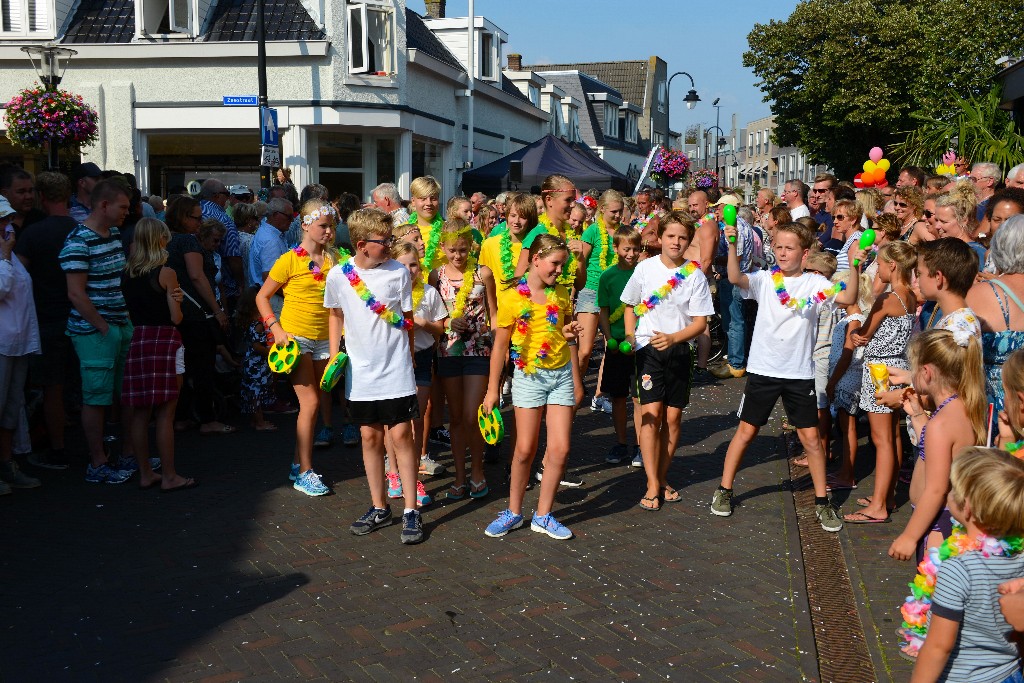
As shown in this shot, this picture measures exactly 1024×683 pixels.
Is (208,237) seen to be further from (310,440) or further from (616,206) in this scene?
(616,206)

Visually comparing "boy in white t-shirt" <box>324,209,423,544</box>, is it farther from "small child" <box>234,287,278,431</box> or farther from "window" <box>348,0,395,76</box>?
"window" <box>348,0,395,76</box>

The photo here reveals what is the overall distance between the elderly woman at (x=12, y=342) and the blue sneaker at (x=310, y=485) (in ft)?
6.40

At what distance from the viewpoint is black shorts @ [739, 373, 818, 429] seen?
20.9ft

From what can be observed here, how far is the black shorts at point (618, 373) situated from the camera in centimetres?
792

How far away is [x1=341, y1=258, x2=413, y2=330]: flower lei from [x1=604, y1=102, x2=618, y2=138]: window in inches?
2175

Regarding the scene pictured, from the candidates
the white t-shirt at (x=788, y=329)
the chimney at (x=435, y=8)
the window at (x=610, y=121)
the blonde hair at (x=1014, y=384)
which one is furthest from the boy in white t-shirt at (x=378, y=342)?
the window at (x=610, y=121)

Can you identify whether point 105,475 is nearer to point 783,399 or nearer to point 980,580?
→ point 783,399

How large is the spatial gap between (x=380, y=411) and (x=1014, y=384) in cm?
355

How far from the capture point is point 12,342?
6906 millimetres

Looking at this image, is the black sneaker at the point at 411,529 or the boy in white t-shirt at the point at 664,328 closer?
the black sneaker at the point at 411,529

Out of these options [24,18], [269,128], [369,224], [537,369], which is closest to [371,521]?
[537,369]

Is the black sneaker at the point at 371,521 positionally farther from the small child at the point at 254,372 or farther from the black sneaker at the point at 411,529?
the small child at the point at 254,372

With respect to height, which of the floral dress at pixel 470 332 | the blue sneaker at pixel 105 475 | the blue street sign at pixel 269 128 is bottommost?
the blue sneaker at pixel 105 475

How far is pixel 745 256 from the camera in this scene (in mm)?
11164
